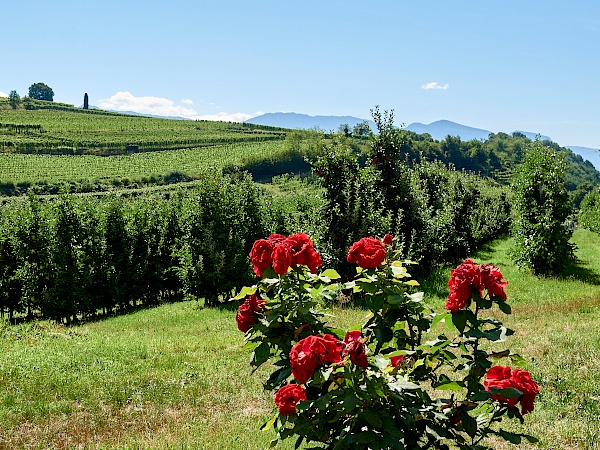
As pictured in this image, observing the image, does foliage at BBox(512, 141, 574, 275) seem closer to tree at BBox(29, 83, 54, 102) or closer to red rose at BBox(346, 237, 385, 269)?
red rose at BBox(346, 237, 385, 269)

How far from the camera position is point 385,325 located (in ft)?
11.2

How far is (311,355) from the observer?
2711mm

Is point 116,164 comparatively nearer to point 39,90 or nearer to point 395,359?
point 395,359

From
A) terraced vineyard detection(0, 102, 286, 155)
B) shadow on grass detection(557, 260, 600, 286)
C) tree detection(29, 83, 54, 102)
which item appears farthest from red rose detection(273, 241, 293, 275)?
tree detection(29, 83, 54, 102)

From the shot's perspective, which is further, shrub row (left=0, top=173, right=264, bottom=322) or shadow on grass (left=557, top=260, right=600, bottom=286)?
shrub row (left=0, top=173, right=264, bottom=322)

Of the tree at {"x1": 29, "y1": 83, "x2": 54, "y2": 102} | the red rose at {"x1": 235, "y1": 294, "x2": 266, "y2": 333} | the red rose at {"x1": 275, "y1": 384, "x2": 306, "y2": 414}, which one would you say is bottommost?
the red rose at {"x1": 275, "y1": 384, "x2": 306, "y2": 414}

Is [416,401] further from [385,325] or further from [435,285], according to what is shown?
[435,285]

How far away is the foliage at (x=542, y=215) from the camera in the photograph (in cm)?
1702

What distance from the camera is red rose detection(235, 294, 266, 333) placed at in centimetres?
353

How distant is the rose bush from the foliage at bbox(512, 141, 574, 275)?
15.7 meters

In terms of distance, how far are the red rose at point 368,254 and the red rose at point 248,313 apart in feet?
2.75

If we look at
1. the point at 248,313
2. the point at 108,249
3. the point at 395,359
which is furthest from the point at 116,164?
the point at 395,359

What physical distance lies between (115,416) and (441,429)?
16.8ft

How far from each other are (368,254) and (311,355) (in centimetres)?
96
